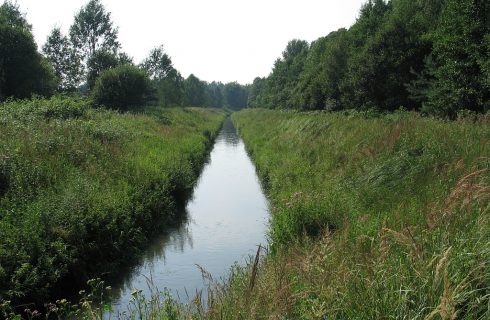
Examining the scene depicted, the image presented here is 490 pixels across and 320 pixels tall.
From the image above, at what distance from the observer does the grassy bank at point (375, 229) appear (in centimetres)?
349

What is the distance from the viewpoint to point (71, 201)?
332 inches

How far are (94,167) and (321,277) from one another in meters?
8.95

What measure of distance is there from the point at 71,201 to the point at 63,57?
51295 mm

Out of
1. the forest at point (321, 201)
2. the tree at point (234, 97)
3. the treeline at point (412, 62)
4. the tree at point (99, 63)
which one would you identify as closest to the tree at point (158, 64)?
the tree at point (99, 63)

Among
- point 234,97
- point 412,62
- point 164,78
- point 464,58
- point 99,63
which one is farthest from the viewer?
point 234,97

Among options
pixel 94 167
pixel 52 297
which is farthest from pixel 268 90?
pixel 52 297

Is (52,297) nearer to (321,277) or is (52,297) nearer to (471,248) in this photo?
(321,277)

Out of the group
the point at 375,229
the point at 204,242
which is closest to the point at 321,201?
the point at 375,229

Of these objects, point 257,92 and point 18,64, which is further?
point 257,92

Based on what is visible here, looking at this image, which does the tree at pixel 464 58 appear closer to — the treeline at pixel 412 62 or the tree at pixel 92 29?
the treeline at pixel 412 62

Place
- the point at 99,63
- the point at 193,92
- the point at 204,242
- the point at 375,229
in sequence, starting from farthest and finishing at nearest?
the point at 193,92 < the point at 99,63 < the point at 204,242 < the point at 375,229

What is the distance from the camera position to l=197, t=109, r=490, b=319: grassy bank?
3494mm

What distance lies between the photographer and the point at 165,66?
62625mm

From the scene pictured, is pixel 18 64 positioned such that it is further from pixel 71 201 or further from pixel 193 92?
pixel 193 92
